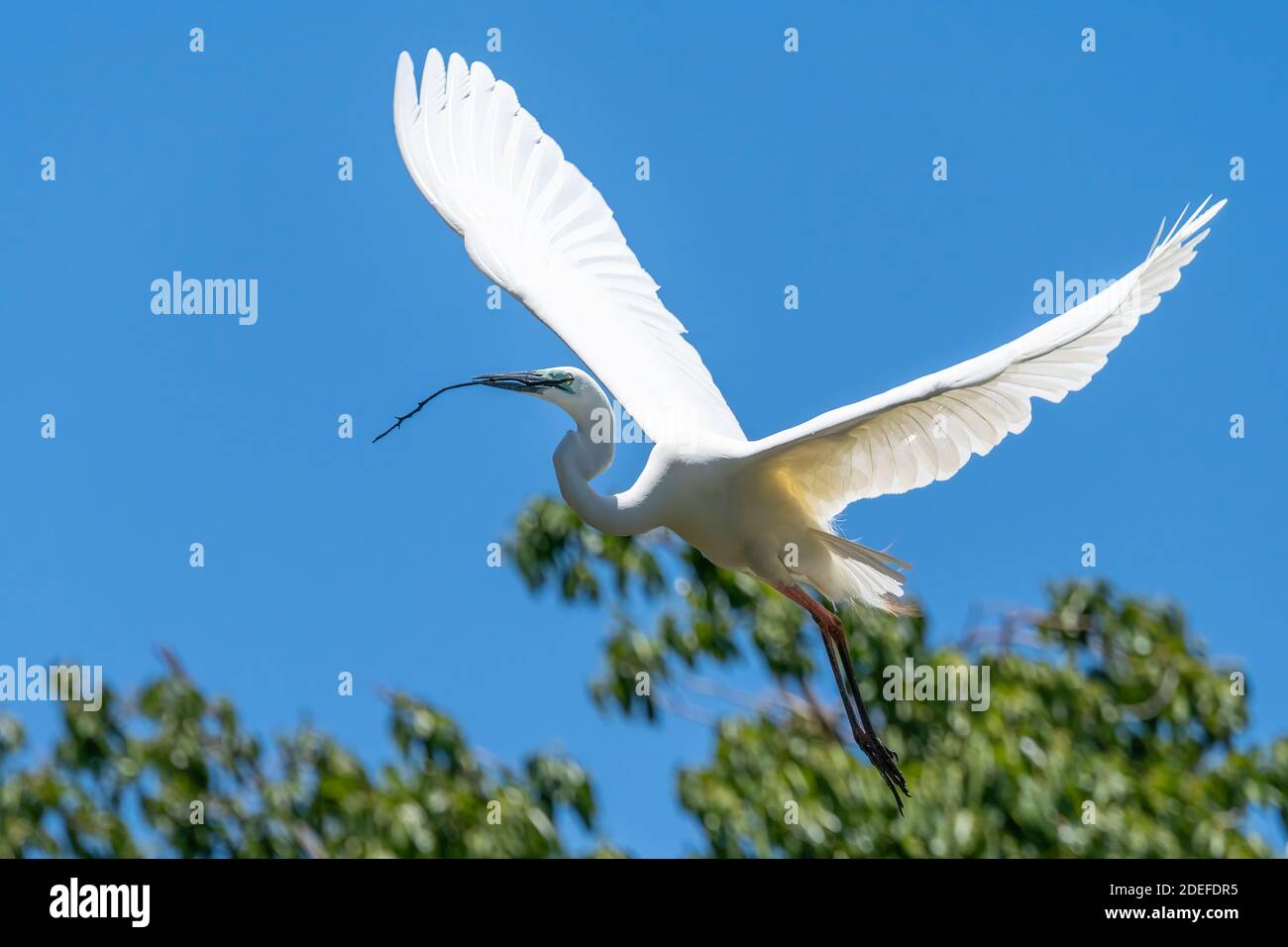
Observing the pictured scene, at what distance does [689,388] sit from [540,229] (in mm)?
917

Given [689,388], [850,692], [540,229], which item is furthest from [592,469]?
[540,229]

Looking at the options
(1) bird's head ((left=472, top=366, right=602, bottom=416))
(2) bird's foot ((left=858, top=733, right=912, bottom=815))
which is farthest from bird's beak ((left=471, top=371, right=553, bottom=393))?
(2) bird's foot ((left=858, top=733, right=912, bottom=815))

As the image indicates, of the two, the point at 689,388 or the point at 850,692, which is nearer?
the point at 850,692

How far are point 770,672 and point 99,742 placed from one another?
3.48 meters

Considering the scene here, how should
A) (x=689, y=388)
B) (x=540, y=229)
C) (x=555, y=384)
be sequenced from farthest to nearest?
(x=540, y=229) < (x=689, y=388) < (x=555, y=384)

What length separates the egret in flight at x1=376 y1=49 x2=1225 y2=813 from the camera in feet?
19.3

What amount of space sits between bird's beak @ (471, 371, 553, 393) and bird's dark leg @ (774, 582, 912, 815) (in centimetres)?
108

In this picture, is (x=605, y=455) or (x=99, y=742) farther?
(x=99, y=742)

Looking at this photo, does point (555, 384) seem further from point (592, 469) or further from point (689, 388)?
point (689, 388)

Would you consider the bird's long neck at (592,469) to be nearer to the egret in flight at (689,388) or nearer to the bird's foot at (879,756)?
the egret in flight at (689,388)

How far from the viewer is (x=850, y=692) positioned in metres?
7.11

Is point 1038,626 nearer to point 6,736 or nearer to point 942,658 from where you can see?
point 942,658

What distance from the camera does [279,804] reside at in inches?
388
